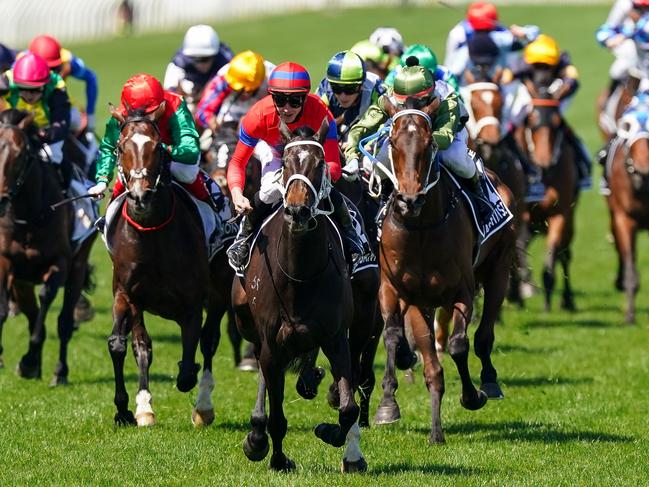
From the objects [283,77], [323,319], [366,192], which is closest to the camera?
[323,319]

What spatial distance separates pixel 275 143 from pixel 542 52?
8.77m

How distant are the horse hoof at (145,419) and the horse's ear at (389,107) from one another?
2795 mm

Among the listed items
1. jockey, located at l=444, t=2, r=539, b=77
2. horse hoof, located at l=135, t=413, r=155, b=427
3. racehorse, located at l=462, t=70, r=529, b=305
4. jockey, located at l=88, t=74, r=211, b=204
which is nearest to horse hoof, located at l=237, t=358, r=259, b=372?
racehorse, located at l=462, t=70, r=529, b=305

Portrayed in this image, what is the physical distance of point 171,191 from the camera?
1027 centimetres

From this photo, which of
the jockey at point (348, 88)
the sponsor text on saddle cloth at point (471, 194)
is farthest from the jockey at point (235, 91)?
the sponsor text on saddle cloth at point (471, 194)

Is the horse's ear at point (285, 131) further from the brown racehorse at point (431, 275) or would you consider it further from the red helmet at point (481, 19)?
the red helmet at point (481, 19)

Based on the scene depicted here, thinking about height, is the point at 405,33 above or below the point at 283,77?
below

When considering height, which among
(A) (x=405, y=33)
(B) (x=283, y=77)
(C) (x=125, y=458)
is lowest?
(A) (x=405, y=33)

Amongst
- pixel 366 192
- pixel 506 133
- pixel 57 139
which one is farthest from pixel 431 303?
pixel 506 133

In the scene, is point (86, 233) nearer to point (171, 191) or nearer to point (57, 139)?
point (57, 139)

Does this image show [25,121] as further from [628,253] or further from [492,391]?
[628,253]

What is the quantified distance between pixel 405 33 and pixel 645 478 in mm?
44952

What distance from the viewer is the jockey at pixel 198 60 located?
1443cm

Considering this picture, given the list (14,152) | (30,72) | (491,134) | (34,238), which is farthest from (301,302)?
(491,134)
